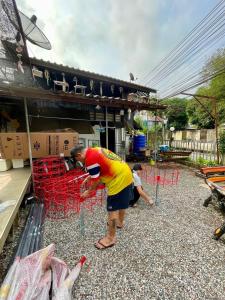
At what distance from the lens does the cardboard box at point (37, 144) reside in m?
4.21

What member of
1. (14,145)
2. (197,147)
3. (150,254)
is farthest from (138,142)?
(150,254)

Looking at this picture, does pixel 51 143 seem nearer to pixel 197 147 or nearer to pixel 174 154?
pixel 174 154

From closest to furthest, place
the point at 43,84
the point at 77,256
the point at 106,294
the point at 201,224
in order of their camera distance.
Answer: the point at 106,294
the point at 77,256
the point at 201,224
the point at 43,84

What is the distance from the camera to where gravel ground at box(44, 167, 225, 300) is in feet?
5.86

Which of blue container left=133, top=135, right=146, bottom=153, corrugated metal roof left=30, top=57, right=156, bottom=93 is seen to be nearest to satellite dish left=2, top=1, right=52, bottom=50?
corrugated metal roof left=30, top=57, right=156, bottom=93

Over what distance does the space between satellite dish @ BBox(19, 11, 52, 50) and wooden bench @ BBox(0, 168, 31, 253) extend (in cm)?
Answer: 351

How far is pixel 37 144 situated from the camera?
4496 millimetres

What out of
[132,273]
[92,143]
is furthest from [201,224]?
[92,143]

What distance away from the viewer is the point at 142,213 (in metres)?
3.43

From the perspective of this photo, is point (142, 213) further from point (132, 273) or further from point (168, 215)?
point (132, 273)

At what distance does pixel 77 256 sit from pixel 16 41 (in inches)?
176

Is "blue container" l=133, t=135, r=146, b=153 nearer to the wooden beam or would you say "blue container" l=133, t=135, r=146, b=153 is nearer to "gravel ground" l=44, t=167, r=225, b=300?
the wooden beam

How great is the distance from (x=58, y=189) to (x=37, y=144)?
1.81 metres

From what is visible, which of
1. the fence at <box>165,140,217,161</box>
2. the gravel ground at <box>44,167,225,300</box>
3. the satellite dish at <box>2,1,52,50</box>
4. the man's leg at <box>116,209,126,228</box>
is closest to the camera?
the gravel ground at <box>44,167,225,300</box>
